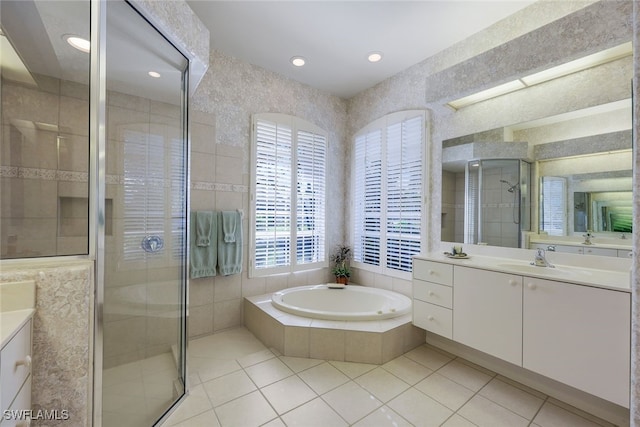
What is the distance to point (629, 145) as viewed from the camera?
1590 millimetres

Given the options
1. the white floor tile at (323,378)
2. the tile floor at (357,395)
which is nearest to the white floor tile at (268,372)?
the tile floor at (357,395)

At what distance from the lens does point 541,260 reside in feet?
6.08

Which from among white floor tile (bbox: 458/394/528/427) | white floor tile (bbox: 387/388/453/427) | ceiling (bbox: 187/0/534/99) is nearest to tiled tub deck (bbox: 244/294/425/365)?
white floor tile (bbox: 387/388/453/427)

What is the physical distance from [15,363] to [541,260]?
275 cm

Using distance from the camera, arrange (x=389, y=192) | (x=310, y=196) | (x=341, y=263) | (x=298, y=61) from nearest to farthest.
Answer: (x=298, y=61), (x=389, y=192), (x=310, y=196), (x=341, y=263)

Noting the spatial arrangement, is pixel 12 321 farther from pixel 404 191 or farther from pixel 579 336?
pixel 404 191

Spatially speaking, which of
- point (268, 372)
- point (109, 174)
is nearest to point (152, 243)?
point (109, 174)

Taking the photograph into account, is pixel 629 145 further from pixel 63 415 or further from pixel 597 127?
pixel 63 415

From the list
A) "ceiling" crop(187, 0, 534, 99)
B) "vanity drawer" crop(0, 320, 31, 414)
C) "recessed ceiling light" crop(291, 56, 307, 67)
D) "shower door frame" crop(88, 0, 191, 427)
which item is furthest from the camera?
"recessed ceiling light" crop(291, 56, 307, 67)

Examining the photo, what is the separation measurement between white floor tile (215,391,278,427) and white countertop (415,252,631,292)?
1.59 meters

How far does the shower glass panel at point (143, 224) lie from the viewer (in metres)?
1.31

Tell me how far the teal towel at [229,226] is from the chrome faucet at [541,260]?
2535mm

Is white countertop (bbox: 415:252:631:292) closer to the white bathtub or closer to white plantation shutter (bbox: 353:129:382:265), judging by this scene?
the white bathtub

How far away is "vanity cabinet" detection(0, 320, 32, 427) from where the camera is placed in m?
0.74
